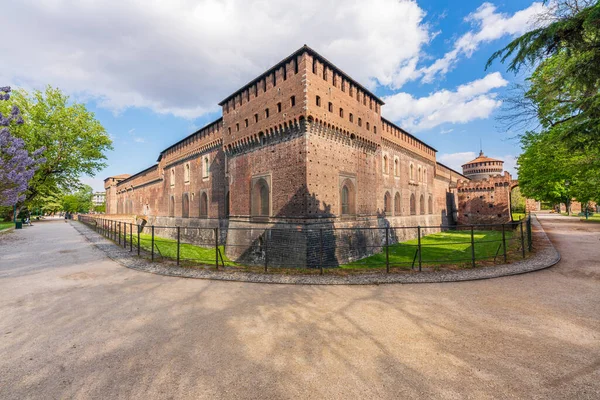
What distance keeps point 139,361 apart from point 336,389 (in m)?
2.59

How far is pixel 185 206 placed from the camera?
87.7 ft

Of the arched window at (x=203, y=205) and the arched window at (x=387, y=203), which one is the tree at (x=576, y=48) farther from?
the arched window at (x=203, y=205)

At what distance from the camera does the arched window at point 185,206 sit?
Result: 2627 centimetres

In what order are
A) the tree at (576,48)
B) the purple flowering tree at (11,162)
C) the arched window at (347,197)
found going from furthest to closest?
1. the arched window at (347,197)
2. the purple flowering tree at (11,162)
3. the tree at (576,48)

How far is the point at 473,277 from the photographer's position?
6.58 meters

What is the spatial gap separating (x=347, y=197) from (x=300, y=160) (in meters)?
4.45

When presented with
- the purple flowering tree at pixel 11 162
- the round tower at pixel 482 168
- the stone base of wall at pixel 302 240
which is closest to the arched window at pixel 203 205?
the stone base of wall at pixel 302 240

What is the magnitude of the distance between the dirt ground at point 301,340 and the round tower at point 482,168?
4377cm

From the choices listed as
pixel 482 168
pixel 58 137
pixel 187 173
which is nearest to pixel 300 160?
pixel 187 173

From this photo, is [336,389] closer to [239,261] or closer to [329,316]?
[329,316]

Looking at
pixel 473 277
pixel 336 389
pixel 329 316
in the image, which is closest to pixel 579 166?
pixel 473 277

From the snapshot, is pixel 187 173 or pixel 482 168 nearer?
pixel 187 173

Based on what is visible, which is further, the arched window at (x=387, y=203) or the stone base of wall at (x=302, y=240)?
the arched window at (x=387, y=203)

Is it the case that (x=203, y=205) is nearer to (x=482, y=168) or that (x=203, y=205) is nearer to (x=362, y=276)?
(x=362, y=276)
